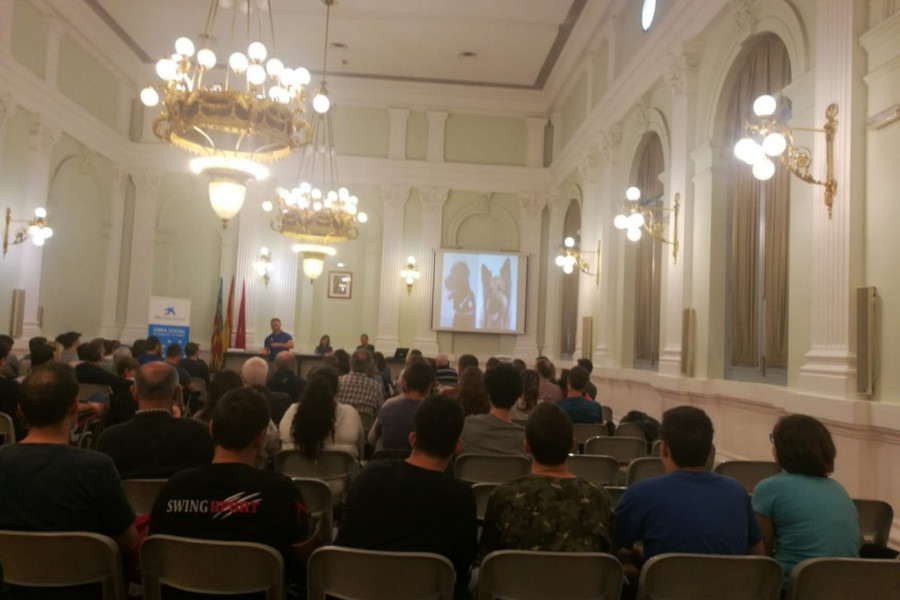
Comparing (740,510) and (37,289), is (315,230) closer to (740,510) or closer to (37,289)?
(37,289)

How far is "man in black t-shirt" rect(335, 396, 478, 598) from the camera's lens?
97.6 inches

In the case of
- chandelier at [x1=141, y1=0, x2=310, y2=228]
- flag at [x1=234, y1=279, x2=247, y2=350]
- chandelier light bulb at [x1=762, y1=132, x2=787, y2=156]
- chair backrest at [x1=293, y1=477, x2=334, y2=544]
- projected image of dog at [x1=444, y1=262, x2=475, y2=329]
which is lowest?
chair backrest at [x1=293, y1=477, x2=334, y2=544]

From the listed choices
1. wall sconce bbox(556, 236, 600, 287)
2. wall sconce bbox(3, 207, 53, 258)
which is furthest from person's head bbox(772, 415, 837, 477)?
wall sconce bbox(3, 207, 53, 258)

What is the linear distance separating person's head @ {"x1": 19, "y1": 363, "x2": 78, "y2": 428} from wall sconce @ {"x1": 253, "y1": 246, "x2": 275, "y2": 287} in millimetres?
13006

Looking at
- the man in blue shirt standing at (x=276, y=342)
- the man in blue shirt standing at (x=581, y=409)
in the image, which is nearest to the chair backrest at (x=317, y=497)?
the man in blue shirt standing at (x=581, y=409)

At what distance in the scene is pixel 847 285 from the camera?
5125 millimetres

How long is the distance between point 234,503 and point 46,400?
790 millimetres

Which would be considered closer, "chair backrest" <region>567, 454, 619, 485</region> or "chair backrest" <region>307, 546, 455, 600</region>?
"chair backrest" <region>307, 546, 455, 600</region>

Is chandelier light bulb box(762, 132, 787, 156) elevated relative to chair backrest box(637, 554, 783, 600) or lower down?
elevated

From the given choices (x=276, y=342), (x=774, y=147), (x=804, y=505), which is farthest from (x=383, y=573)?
(x=276, y=342)

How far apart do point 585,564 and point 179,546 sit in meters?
1.23

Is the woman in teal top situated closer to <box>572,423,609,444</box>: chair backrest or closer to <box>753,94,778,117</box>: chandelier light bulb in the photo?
<box>753,94,778,117</box>: chandelier light bulb

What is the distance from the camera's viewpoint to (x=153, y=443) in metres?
3.29

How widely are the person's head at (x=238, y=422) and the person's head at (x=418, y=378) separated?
2363mm
